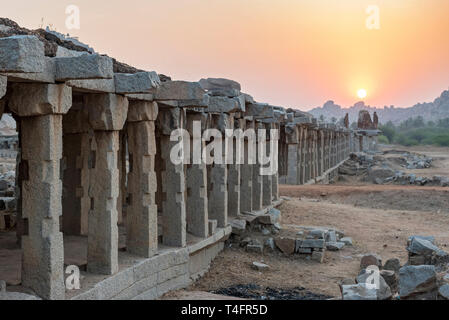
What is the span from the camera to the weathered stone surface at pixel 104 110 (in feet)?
24.4

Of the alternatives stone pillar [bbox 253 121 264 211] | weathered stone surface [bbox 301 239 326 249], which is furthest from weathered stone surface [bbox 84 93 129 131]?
stone pillar [bbox 253 121 264 211]

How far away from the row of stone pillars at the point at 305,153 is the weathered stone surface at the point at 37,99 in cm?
1707

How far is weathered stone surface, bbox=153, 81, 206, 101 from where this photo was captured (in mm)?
8000

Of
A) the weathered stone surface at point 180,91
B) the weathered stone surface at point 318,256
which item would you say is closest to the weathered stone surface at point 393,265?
the weathered stone surface at point 318,256

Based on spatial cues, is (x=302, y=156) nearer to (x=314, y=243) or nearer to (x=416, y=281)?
(x=314, y=243)

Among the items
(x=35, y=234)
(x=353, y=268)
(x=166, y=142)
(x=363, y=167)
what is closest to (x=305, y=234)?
(x=353, y=268)

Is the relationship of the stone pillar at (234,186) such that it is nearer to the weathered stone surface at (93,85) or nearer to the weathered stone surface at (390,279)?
the weathered stone surface at (390,279)

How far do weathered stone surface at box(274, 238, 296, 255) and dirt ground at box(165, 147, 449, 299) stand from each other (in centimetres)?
18

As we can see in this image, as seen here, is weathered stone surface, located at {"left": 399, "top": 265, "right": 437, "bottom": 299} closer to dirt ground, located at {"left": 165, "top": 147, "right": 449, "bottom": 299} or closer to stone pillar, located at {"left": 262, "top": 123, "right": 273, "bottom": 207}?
dirt ground, located at {"left": 165, "top": 147, "right": 449, "bottom": 299}

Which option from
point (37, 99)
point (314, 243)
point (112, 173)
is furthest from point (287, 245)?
point (37, 99)

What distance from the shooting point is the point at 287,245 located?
12.1 meters

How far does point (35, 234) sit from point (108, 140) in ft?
6.25

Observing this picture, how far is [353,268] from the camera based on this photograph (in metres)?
11.1

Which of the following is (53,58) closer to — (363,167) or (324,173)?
(324,173)
